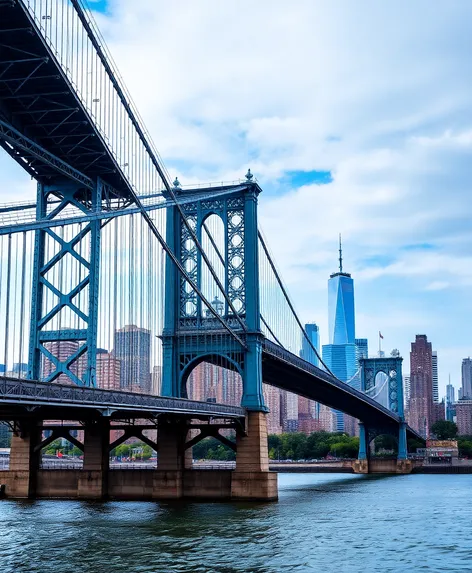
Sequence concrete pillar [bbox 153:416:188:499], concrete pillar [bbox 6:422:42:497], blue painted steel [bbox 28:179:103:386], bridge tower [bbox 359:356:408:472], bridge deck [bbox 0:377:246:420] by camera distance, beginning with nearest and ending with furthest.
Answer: bridge deck [bbox 0:377:246:420] → blue painted steel [bbox 28:179:103:386] → concrete pillar [bbox 6:422:42:497] → concrete pillar [bbox 153:416:188:499] → bridge tower [bbox 359:356:408:472]

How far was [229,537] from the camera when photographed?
38094mm

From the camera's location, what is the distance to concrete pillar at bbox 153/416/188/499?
56656mm

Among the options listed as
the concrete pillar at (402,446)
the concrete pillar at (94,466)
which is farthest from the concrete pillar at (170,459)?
the concrete pillar at (402,446)

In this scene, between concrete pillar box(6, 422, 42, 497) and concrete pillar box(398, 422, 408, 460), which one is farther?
concrete pillar box(398, 422, 408, 460)

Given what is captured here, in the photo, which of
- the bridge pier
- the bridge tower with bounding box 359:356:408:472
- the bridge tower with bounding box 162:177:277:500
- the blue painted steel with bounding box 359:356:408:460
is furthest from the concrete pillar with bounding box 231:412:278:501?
the blue painted steel with bounding box 359:356:408:460

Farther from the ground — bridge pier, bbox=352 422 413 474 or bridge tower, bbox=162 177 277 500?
bridge tower, bbox=162 177 277 500

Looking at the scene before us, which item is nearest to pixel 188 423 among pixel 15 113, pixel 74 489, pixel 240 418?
pixel 240 418

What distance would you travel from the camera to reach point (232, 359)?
63281 millimetres

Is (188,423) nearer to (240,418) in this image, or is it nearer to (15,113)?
(240,418)

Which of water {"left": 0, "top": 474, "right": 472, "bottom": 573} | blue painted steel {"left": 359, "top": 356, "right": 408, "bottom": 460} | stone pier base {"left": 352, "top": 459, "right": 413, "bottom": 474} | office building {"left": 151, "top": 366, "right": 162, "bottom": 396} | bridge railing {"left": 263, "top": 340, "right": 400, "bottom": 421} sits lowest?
stone pier base {"left": 352, "top": 459, "right": 413, "bottom": 474}

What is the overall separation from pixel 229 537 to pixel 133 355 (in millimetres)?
16555

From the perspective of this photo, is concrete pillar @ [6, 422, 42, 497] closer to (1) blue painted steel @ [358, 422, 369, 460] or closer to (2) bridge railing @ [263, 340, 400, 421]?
(2) bridge railing @ [263, 340, 400, 421]

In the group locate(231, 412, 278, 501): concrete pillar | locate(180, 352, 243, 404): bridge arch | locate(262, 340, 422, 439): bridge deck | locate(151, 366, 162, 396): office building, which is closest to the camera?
locate(231, 412, 278, 501): concrete pillar

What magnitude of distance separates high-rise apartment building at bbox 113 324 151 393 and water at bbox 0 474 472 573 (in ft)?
23.5
